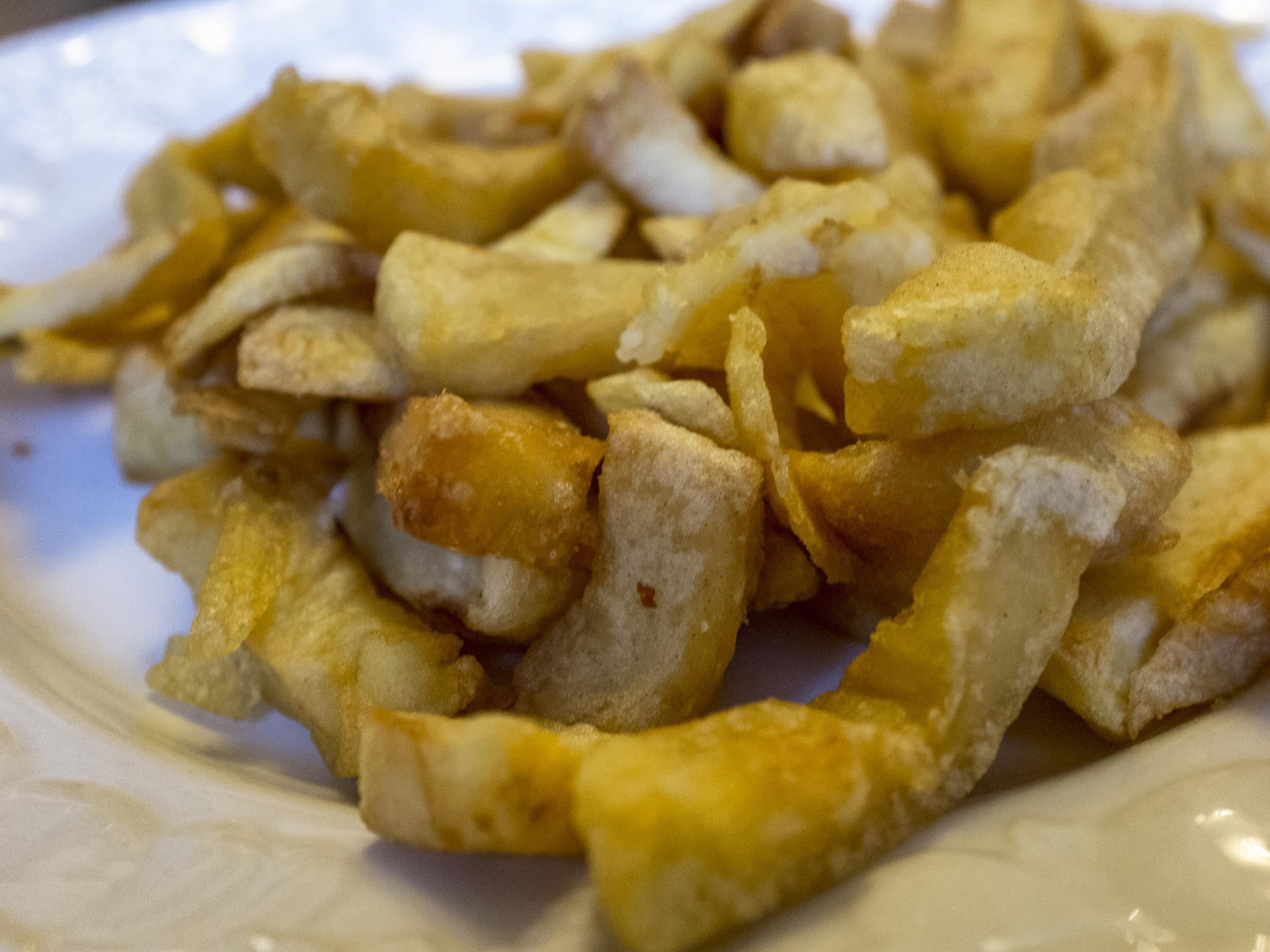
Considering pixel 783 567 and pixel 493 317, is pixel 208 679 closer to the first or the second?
pixel 493 317

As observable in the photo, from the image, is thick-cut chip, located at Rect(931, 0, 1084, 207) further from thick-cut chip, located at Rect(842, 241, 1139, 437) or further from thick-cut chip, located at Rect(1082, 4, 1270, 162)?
thick-cut chip, located at Rect(842, 241, 1139, 437)

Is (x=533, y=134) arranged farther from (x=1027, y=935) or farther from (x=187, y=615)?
(x=1027, y=935)

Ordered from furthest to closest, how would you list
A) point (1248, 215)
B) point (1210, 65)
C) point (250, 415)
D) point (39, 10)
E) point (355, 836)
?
point (39, 10), point (1210, 65), point (1248, 215), point (250, 415), point (355, 836)

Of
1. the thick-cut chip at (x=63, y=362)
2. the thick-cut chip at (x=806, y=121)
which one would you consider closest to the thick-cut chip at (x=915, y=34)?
the thick-cut chip at (x=806, y=121)

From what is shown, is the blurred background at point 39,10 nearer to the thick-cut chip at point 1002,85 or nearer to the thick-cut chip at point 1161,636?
the thick-cut chip at point 1002,85

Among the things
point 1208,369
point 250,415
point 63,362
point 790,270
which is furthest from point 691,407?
point 63,362

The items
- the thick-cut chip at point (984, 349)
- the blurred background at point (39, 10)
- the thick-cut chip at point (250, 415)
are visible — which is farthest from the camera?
the blurred background at point (39, 10)
